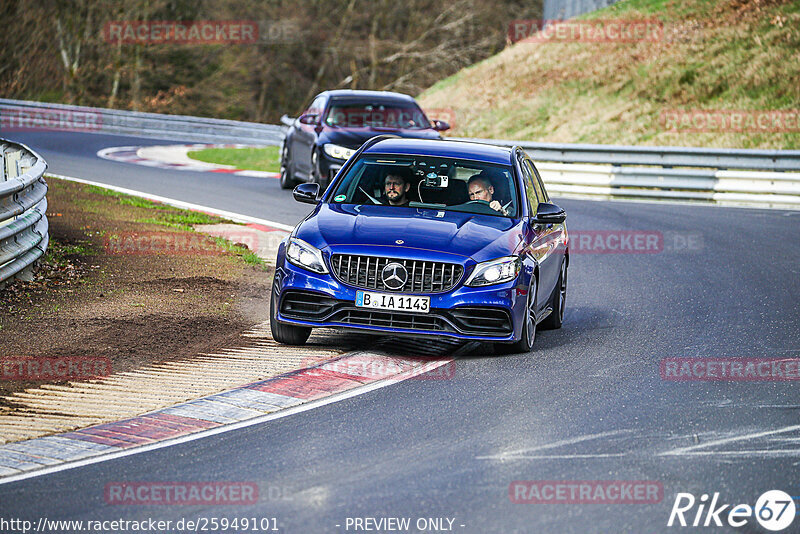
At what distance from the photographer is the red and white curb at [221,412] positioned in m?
6.36

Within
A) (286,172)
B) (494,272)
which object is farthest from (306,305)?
(286,172)

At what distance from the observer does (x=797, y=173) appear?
22.8m

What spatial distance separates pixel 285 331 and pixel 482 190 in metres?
2.13

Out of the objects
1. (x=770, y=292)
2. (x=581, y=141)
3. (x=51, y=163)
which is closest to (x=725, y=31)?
(x=581, y=141)

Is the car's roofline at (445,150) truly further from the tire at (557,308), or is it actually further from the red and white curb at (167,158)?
the red and white curb at (167,158)

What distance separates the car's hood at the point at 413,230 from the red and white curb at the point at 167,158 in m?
16.0

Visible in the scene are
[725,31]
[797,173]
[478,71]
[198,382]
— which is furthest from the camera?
[478,71]

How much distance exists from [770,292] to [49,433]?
8.53 metres

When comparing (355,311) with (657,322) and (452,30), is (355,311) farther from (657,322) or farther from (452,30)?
(452,30)

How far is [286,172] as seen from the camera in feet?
72.9

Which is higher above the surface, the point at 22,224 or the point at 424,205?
the point at 424,205

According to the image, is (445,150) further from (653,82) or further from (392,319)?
(653,82)

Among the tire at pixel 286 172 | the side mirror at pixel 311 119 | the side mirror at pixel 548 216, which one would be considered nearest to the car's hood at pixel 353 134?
the side mirror at pixel 311 119

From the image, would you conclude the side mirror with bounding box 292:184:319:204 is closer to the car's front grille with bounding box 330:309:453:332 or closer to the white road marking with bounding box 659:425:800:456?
the car's front grille with bounding box 330:309:453:332
